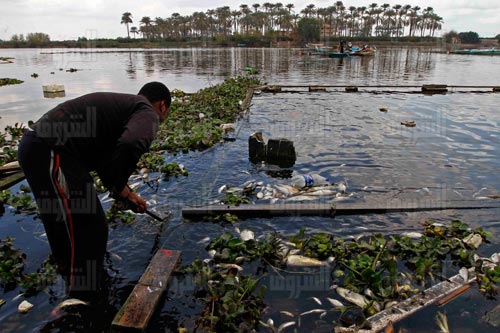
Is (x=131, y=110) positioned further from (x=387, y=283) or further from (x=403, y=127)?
(x=403, y=127)

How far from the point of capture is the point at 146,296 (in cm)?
427

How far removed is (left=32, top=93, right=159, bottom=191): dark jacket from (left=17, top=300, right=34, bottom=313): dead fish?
6.03 feet

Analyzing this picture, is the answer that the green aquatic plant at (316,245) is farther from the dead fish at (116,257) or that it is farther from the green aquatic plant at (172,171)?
the green aquatic plant at (172,171)

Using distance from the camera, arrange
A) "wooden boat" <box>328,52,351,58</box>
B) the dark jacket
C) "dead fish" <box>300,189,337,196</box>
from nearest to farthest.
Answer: the dark jacket
"dead fish" <box>300,189,337,196</box>
"wooden boat" <box>328,52,351,58</box>

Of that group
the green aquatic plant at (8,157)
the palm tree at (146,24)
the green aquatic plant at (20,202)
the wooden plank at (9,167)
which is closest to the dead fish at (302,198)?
the green aquatic plant at (20,202)

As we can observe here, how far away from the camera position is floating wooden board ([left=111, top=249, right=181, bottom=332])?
12.5 ft

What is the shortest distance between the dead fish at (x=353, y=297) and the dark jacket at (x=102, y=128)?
3.02 metres

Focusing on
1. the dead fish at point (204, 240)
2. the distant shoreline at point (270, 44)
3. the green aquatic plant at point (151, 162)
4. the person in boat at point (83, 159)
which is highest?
the distant shoreline at point (270, 44)

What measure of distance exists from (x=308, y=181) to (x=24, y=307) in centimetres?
571

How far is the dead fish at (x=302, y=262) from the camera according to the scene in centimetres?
531

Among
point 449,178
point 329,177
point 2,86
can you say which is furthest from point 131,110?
point 2,86

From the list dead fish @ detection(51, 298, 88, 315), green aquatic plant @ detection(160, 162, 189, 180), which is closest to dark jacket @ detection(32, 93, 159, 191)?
dead fish @ detection(51, 298, 88, 315)

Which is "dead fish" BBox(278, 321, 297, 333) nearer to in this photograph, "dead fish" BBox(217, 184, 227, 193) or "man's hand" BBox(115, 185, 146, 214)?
"man's hand" BBox(115, 185, 146, 214)

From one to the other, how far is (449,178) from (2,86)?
30.6 m
